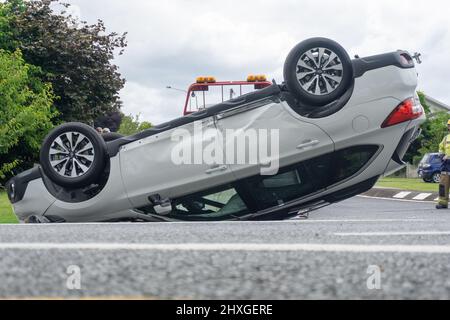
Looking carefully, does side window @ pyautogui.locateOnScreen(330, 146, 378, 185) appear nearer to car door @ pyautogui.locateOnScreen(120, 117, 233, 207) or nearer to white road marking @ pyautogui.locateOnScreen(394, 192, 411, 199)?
car door @ pyautogui.locateOnScreen(120, 117, 233, 207)

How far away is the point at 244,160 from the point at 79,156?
1682 millimetres

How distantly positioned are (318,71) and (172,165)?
172 cm

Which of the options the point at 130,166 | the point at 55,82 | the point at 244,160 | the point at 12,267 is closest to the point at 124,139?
the point at 130,166

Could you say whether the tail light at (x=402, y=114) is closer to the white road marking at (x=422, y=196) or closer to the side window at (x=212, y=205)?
the side window at (x=212, y=205)

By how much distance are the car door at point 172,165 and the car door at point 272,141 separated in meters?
0.17

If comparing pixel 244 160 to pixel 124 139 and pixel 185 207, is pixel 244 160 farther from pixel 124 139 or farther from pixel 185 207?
pixel 124 139

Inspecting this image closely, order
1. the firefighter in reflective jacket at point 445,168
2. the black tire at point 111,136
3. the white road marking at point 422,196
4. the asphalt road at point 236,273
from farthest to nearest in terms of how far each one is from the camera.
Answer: the white road marking at point 422,196 → the firefighter in reflective jacket at point 445,168 → the black tire at point 111,136 → the asphalt road at point 236,273

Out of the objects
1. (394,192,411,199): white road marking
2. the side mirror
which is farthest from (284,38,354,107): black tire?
(394,192,411,199): white road marking

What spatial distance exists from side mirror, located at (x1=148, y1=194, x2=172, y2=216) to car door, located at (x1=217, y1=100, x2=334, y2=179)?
76cm

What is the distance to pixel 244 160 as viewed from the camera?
5988 millimetres

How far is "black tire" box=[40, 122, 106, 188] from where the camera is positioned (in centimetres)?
613

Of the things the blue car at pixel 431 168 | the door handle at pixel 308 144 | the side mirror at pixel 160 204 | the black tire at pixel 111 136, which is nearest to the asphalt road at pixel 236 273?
the door handle at pixel 308 144

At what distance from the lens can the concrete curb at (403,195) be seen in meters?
16.8
